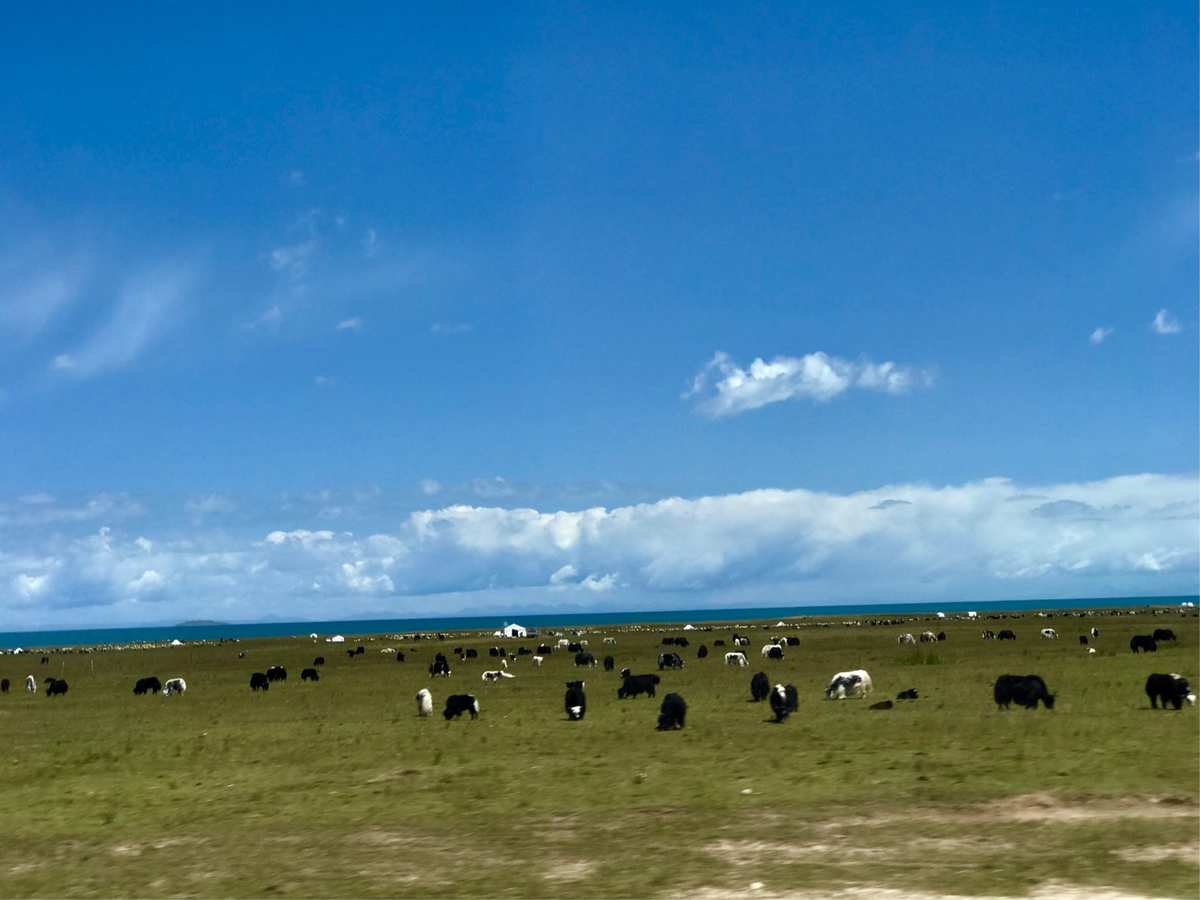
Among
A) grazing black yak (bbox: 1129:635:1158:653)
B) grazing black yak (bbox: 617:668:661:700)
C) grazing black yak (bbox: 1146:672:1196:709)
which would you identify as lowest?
grazing black yak (bbox: 1129:635:1158:653)

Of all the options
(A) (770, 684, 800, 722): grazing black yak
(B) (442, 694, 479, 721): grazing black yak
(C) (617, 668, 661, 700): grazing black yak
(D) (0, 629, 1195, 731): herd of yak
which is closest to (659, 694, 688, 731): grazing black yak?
(D) (0, 629, 1195, 731): herd of yak

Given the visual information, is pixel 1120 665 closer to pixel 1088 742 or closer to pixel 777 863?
pixel 1088 742

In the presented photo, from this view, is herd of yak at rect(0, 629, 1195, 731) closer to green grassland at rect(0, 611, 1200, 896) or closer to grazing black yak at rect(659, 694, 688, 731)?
grazing black yak at rect(659, 694, 688, 731)

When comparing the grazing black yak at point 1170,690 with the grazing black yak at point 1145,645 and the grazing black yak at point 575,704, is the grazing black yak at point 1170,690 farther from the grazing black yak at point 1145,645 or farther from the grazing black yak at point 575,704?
the grazing black yak at point 1145,645

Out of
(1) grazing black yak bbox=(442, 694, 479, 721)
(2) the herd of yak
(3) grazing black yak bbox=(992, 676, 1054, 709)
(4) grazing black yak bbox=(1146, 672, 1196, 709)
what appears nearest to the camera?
(4) grazing black yak bbox=(1146, 672, 1196, 709)

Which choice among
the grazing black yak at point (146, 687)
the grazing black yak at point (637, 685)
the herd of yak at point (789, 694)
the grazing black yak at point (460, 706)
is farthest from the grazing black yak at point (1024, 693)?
the grazing black yak at point (146, 687)

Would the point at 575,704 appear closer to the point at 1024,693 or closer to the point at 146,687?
the point at 1024,693

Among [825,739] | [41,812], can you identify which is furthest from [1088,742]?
[41,812]

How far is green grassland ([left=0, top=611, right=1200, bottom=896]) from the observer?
15.2 meters

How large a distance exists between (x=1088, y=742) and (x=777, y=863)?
12.8 meters

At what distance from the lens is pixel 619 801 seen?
67.5ft

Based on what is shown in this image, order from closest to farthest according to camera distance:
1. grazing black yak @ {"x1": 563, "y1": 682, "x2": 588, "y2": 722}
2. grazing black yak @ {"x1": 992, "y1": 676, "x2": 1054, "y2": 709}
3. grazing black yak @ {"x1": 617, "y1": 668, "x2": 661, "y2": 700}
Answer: grazing black yak @ {"x1": 992, "y1": 676, "x2": 1054, "y2": 709}
grazing black yak @ {"x1": 563, "y1": 682, "x2": 588, "y2": 722}
grazing black yak @ {"x1": 617, "y1": 668, "x2": 661, "y2": 700}

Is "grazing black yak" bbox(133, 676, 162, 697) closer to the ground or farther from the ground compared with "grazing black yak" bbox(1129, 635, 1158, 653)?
farther from the ground

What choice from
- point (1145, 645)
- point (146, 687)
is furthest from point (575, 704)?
point (1145, 645)
